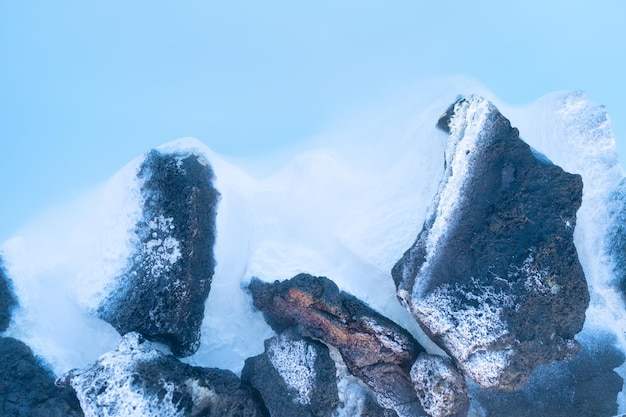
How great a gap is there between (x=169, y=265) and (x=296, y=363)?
1290mm

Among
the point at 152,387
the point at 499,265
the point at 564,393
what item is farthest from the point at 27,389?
the point at 564,393

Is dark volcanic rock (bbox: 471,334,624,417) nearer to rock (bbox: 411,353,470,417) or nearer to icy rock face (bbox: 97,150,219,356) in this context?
rock (bbox: 411,353,470,417)

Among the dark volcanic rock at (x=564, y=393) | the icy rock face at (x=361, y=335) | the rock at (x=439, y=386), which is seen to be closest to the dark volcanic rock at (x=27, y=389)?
the icy rock face at (x=361, y=335)

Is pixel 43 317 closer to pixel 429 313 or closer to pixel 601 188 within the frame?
pixel 429 313

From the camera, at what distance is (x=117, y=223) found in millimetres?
4020

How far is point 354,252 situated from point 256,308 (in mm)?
984

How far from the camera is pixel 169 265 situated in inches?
150

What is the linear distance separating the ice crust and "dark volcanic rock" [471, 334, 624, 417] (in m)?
0.37

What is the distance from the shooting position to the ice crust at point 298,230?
398 centimetres

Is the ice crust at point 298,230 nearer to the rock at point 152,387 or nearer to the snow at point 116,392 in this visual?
the rock at point 152,387

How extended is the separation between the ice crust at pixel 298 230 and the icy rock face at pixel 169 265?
0.09 meters

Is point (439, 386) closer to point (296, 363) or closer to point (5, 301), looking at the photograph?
point (296, 363)

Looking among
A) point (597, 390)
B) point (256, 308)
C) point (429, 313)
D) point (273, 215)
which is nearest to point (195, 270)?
point (256, 308)

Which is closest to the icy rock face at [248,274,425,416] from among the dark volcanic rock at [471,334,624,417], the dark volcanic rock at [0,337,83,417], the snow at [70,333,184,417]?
the dark volcanic rock at [471,334,624,417]
